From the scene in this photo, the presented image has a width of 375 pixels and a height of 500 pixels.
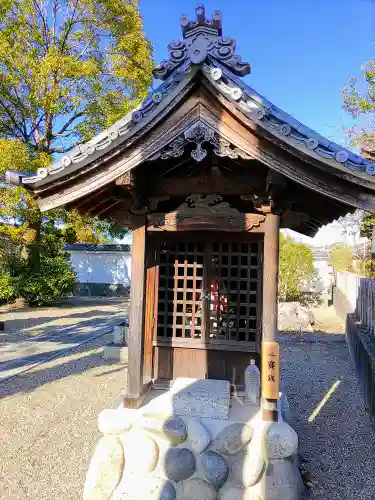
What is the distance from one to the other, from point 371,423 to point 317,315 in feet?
34.3

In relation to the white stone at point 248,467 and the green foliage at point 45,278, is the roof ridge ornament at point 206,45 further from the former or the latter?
the green foliage at point 45,278

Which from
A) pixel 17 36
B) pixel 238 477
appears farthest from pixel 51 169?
pixel 17 36

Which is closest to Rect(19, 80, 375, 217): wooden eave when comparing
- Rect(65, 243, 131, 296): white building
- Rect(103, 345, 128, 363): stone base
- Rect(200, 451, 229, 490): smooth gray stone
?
Rect(200, 451, 229, 490): smooth gray stone

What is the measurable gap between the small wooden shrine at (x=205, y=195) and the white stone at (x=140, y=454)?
0.38 m

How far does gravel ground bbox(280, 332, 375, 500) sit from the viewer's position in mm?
3834

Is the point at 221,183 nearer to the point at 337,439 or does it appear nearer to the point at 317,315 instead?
the point at 337,439

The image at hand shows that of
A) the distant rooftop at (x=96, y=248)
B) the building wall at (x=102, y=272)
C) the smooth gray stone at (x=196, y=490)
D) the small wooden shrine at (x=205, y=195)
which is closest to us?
the small wooden shrine at (x=205, y=195)

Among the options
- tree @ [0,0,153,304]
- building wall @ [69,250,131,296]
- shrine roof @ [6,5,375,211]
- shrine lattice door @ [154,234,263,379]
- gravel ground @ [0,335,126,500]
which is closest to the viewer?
shrine roof @ [6,5,375,211]

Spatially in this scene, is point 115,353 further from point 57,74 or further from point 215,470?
point 57,74

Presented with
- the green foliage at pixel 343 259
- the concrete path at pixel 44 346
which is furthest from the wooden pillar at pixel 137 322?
the green foliage at pixel 343 259

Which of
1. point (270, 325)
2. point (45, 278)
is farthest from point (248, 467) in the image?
point (45, 278)

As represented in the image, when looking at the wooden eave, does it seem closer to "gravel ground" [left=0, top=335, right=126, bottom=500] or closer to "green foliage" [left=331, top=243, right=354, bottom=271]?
"gravel ground" [left=0, top=335, right=126, bottom=500]

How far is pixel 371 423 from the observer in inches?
211

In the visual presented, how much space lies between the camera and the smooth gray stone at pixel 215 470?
3377 millimetres
